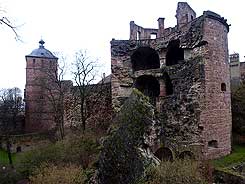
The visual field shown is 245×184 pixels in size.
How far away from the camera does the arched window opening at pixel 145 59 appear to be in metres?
23.0

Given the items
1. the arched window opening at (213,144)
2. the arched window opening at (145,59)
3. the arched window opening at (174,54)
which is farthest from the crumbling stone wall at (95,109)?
the arched window opening at (213,144)

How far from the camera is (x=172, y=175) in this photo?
11578 mm

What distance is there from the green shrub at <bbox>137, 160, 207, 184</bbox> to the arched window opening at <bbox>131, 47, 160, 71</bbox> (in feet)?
38.5

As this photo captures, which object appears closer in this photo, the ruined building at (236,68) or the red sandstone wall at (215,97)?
the red sandstone wall at (215,97)

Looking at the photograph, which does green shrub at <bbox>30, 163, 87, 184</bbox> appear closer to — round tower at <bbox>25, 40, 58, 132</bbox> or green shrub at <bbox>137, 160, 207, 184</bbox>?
green shrub at <bbox>137, 160, 207, 184</bbox>

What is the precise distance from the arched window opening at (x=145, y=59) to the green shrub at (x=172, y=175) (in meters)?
11.7

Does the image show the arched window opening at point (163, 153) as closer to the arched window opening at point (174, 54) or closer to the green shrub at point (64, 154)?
the green shrub at point (64, 154)

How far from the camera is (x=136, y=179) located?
11.7 meters

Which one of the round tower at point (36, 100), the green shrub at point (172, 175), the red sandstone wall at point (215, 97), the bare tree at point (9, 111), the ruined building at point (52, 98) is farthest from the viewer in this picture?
the round tower at point (36, 100)

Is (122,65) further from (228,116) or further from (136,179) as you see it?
(136,179)

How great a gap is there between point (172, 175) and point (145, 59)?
43.8 feet

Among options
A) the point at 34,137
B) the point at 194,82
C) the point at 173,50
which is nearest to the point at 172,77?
the point at 194,82

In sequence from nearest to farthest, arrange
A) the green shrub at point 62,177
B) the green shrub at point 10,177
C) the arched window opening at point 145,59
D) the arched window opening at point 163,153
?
the green shrub at point 62,177
the green shrub at point 10,177
the arched window opening at point 163,153
the arched window opening at point 145,59

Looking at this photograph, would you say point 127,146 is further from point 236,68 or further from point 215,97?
point 236,68
